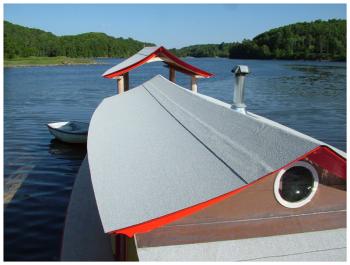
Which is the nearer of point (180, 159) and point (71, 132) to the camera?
point (180, 159)

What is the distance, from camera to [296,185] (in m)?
5.51

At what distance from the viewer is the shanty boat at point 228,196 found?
481 cm

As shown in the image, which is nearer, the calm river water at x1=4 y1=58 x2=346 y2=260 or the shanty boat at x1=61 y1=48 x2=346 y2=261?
the shanty boat at x1=61 y1=48 x2=346 y2=261

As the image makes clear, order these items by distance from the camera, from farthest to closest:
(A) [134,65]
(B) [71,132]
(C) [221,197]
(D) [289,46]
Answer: (D) [289,46] < (B) [71,132] < (A) [134,65] < (C) [221,197]

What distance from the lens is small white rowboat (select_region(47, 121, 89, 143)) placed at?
20.0 metres

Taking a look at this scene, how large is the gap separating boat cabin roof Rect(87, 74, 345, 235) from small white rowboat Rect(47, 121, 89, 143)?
37.3ft

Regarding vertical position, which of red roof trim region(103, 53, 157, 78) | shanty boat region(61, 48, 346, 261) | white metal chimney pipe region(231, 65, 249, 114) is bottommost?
shanty boat region(61, 48, 346, 261)

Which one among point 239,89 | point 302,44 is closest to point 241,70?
point 239,89

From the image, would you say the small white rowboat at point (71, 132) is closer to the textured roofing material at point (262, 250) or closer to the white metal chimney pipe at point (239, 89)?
the white metal chimney pipe at point (239, 89)

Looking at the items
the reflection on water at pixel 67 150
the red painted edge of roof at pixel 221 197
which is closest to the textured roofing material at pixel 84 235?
the red painted edge of roof at pixel 221 197

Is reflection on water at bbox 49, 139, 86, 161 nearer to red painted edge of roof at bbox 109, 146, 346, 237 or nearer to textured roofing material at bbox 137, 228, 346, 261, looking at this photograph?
textured roofing material at bbox 137, 228, 346, 261

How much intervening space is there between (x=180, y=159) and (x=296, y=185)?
1763 mm

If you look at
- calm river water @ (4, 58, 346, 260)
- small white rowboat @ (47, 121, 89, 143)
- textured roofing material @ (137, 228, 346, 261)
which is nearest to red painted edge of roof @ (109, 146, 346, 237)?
textured roofing material @ (137, 228, 346, 261)

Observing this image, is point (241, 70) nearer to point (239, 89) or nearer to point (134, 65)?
point (239, 89)
